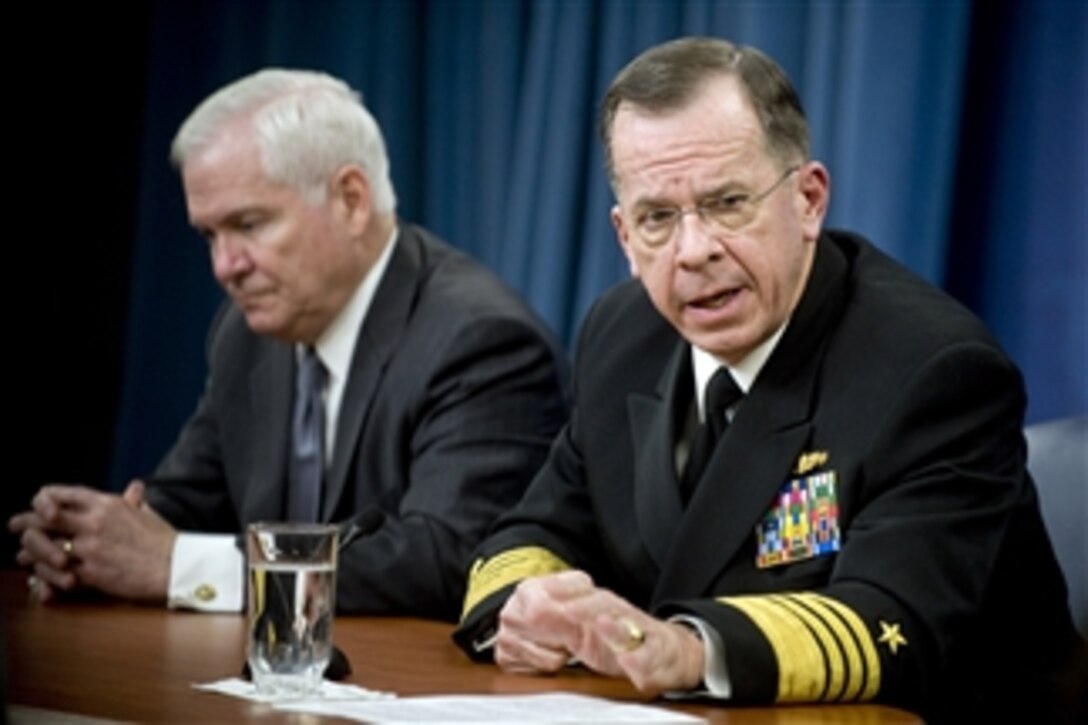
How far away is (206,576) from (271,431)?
26.5 inches

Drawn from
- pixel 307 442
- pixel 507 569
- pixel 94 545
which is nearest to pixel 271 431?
pixel 307 442

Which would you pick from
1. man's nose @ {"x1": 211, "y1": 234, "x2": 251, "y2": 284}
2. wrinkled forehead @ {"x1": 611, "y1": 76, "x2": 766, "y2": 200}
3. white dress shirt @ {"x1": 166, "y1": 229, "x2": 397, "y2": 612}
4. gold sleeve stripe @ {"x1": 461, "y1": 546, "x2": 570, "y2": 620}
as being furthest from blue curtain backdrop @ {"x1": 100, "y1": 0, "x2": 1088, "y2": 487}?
gold sleeve stripe @ {"x1": 461, "y1": 546, "x2": 570, "y2": 620}

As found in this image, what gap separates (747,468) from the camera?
9.07 ft

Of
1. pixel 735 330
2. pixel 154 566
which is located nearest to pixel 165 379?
pixel 154 566

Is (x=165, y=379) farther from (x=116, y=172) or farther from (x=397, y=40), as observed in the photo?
(x=397, y=40)

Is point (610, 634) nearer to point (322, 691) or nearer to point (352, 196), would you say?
point (322, 691)

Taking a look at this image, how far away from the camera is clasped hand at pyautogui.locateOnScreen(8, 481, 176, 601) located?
3363mm

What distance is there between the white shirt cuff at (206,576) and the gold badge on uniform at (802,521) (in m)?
0.95

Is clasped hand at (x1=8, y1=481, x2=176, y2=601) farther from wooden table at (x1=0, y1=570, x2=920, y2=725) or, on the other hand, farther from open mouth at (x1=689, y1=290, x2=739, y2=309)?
open mouth at (x1=689, y1=290, x2=739, y2=309)

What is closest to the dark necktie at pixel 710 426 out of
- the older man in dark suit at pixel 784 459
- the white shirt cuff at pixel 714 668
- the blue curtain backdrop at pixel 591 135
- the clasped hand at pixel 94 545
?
the older man in dark suit at pixel 784 459

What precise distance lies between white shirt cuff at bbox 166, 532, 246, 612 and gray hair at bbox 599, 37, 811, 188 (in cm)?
101

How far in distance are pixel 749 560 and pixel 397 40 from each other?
245 centimetres

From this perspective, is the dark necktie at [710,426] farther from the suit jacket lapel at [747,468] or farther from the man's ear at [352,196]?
the man's ear at [352,196]

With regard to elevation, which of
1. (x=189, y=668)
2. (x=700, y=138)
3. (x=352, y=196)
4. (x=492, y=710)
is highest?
(x=700, y=138)
